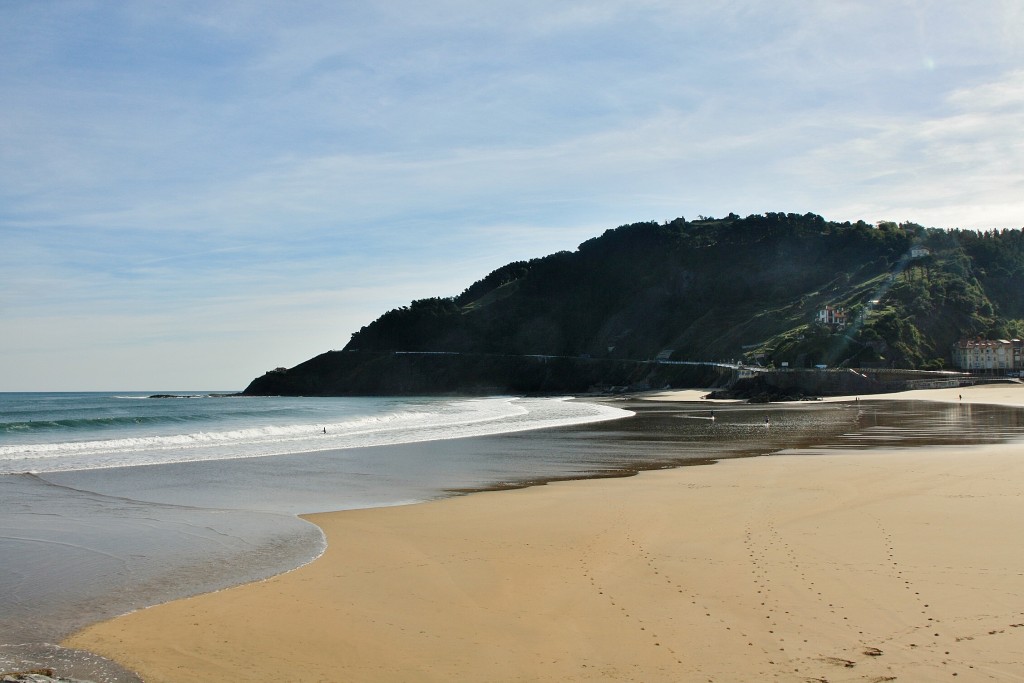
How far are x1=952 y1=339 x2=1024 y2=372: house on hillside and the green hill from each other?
8.34 ft

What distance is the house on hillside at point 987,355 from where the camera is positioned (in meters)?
83.4

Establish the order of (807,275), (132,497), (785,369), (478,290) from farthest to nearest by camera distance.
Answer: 1. (478,290)
2. (807,275)
3. (785,369)
4. (132,497)

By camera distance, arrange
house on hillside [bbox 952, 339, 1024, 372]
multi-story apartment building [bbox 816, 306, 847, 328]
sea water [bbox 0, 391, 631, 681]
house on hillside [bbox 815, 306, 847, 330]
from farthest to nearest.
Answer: multi-story apartment building [bbox 816, 306, 847, 328], house on hillside [bbox 815, 306, 847, 330], house on hillside [bbox 952, 339, 1024, 372], sea water [bbox 0, 391, 631, 681]

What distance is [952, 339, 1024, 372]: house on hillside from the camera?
83438 mm

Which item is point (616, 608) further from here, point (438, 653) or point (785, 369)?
point (785, 369)

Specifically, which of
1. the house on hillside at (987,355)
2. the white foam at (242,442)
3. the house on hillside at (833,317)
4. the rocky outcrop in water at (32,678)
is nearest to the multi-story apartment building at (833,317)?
the house on hillside at (833,317)

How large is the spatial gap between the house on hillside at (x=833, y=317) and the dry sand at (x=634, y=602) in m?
80.7

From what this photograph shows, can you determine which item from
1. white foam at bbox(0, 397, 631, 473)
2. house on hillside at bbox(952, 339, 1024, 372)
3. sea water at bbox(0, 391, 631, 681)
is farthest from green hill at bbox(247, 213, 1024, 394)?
sea water at bbox(0, 391, 631, 681)

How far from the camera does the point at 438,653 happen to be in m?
7.66

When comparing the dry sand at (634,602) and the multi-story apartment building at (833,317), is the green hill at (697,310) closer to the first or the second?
the multi-story apartment building at (833,317)

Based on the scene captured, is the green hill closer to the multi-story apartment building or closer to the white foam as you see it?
the multi-story apartment building

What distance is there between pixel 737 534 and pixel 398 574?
5.61 m

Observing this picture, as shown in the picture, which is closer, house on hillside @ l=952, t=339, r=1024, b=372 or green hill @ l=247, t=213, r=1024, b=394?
house on hillside @ l=952, t=339, r=1024, b=372

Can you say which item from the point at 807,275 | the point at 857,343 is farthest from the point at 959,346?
the point at 807,275
